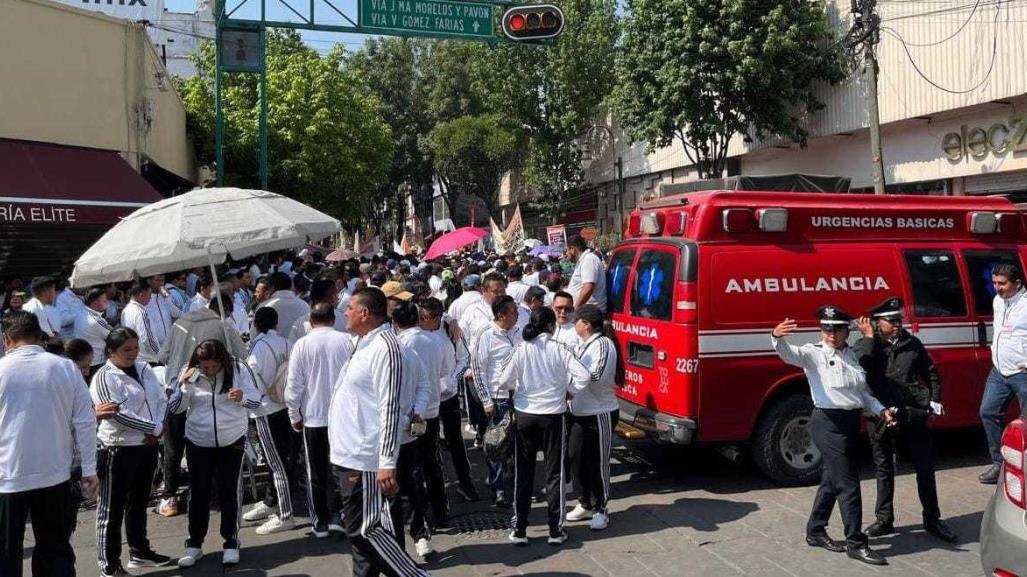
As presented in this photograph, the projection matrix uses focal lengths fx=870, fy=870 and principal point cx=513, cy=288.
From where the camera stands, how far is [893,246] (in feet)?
24.4

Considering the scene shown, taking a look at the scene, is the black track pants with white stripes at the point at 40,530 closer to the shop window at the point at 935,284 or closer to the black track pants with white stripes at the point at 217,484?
the black track pants with white stripes at the point at 217,484

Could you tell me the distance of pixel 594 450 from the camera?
253 inches

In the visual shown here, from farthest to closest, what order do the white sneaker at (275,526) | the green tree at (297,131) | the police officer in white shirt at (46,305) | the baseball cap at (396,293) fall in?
the green tree at (297,131), the police officer in white shirt at (46,305), the baseball cap at (396,293), the white sneaker at (275,526)

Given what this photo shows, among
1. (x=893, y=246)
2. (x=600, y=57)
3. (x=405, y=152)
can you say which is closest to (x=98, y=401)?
(x=893, y=246)

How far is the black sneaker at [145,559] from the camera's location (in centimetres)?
584

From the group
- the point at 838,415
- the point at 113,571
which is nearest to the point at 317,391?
the point at 113,571

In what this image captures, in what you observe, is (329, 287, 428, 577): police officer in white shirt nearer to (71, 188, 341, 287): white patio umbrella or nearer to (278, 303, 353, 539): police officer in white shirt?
(278, 303, 353, 539): police officer in white shirt

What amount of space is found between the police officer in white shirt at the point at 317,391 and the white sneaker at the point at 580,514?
1.73 meters

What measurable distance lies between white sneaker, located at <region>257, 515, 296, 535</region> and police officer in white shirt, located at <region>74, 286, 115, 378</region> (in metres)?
3.43

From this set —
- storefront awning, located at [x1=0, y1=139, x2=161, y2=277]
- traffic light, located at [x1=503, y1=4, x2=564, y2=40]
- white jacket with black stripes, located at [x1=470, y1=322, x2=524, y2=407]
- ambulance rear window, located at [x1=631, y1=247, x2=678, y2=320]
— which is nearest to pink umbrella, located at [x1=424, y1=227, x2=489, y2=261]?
storefront awning, located at [x1=0, y1=139, x2=161, y2=277]

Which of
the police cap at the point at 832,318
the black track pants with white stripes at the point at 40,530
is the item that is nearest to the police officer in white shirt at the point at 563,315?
the police cap at the point at 832,318

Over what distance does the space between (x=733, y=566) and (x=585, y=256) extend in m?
3.83

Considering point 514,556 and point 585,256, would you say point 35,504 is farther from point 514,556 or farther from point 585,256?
point 585,256

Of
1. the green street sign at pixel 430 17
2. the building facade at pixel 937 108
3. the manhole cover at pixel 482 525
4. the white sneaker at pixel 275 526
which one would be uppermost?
the green street sign at pixel 430 17
